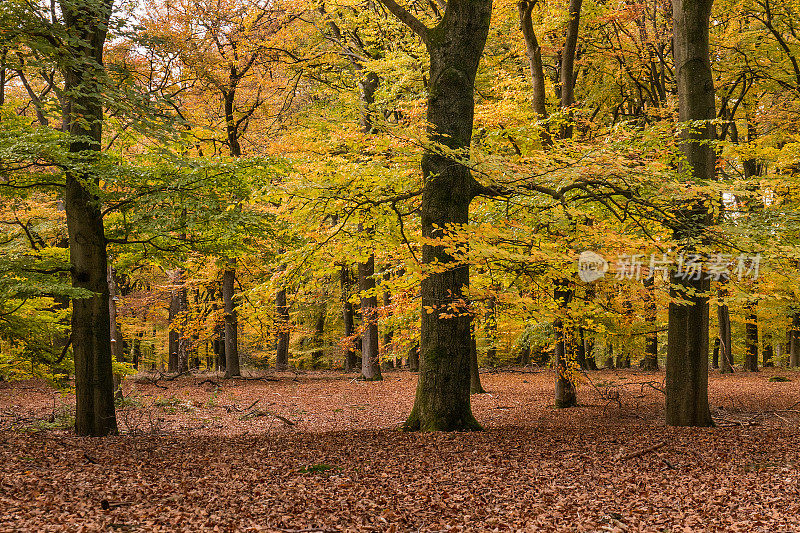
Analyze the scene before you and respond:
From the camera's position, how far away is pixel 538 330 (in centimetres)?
1373

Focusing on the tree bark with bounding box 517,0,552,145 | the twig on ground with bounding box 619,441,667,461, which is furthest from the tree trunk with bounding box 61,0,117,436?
the tree bark with bounding box 517,0,552,145

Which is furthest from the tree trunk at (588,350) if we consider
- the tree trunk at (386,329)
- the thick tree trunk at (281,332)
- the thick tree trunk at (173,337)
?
the thick tree trunk at (173,337)

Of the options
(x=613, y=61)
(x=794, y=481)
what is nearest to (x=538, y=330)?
(x=794, y=481)

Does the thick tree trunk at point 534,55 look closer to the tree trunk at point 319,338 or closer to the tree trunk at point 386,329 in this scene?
the tree trunk at point 386,329

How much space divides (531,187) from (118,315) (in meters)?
19.5

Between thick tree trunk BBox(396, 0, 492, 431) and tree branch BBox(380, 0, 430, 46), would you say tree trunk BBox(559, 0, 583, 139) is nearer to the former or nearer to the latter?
thick tree trunk BBox(396, 0, 492, 431)

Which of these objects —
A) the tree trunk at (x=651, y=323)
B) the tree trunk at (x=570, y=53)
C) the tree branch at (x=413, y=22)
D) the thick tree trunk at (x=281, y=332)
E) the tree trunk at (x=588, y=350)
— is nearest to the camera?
the tree trunk at (x=651, y=323)

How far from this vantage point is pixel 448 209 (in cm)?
799

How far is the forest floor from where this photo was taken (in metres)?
4.71

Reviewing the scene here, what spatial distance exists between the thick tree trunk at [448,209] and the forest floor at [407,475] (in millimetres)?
525

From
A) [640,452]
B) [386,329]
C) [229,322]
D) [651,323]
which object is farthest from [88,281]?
[651,323]

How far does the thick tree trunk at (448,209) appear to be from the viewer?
312 inches

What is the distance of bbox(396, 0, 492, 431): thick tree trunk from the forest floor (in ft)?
1.72

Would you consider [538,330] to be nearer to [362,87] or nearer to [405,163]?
[405,163]
